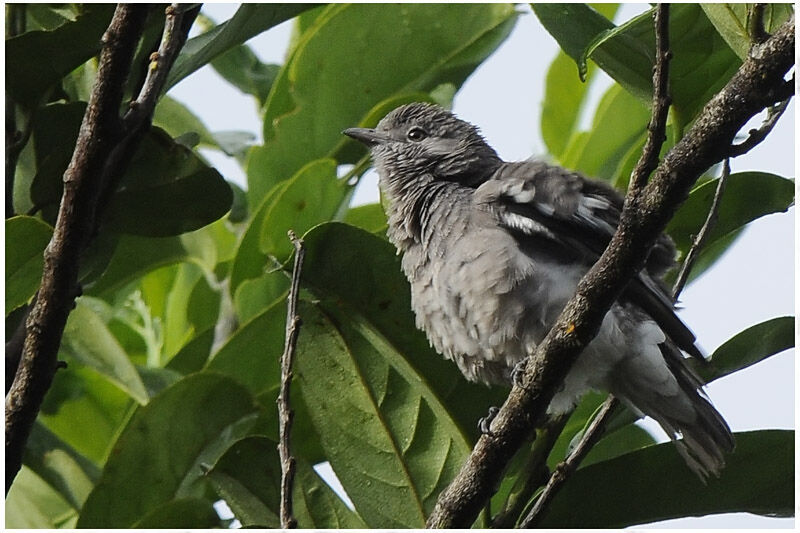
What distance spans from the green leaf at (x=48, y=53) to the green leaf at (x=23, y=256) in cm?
46

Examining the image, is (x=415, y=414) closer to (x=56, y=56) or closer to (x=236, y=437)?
(x=236, y=437)

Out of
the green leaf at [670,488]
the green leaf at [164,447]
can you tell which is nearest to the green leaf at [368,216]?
the green leaf at [164,447]

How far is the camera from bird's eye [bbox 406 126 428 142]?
4.87 meters

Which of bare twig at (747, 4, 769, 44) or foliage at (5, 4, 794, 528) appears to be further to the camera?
foliage at (5, 4, 794, 528)

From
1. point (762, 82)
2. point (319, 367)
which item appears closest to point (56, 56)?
point (319, 367)

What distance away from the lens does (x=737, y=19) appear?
3240 mm

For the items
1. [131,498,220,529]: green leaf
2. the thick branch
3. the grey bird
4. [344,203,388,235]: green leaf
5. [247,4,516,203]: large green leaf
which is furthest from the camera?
[344,203,388,235]: green leaf

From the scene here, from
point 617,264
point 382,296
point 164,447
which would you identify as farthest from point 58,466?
point 617,264

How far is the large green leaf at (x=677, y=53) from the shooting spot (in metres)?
3.68

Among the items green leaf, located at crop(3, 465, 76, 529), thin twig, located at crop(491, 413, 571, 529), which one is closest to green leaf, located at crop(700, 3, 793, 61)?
thin twig, located at crop(491, 413, 571, 529)

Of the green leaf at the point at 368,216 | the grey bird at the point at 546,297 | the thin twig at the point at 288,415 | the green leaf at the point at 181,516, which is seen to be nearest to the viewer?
the thin twig at the point at 288,415

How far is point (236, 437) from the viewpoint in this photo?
402 cm

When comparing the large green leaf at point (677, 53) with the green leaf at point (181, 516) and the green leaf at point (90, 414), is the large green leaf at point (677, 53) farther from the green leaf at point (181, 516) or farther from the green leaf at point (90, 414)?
the green leaf at point (90, 414)

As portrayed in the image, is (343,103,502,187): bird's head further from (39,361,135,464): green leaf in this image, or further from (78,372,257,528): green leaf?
(39,361,135,464): green leaf
